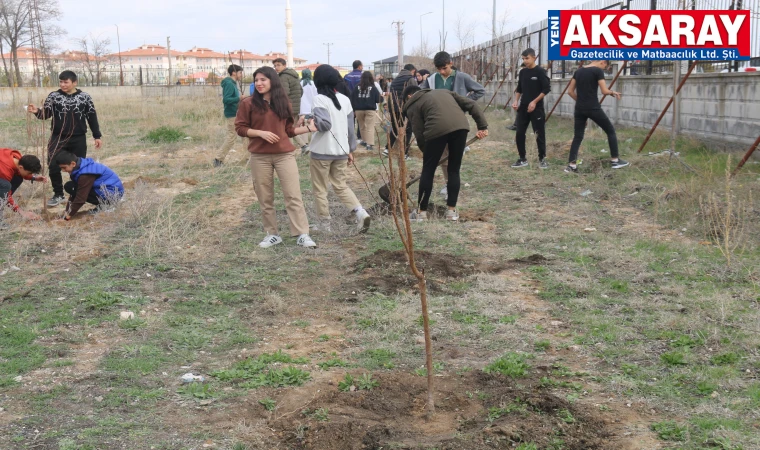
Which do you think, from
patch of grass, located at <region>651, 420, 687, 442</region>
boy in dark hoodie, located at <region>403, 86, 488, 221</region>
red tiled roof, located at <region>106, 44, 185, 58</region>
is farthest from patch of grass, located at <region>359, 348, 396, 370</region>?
red tiled roof, located at <region>106, 44, 185, 58</region>

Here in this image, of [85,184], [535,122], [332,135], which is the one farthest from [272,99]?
[535,122]

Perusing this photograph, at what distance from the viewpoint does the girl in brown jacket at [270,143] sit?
20.4 feet

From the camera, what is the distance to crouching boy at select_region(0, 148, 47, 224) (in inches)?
287

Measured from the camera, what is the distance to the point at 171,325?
4586 millimetres

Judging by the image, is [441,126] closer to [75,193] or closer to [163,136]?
[75,193]

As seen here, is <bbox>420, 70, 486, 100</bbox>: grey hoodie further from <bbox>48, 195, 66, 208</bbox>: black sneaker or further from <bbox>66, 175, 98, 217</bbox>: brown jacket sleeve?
<bbox>48, 195, 66, 208</bbox>: black sneaker

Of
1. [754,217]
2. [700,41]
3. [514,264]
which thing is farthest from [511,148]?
[514,264]

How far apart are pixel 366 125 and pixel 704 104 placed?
5860 mm

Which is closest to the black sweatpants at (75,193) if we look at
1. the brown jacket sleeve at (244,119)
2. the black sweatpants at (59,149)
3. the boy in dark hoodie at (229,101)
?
the black sweatpants at (59,149)

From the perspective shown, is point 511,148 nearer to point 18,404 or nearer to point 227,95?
point 227,95

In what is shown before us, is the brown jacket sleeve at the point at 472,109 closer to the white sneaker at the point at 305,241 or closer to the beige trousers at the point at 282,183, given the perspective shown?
the beige trousers at the point at 282,183

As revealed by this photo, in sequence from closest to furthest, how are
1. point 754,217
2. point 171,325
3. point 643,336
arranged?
point 643,336 → point 171,325 → point 754,217

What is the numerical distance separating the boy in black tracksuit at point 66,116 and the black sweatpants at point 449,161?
377 cm

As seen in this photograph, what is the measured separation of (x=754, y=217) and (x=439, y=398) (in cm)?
487
